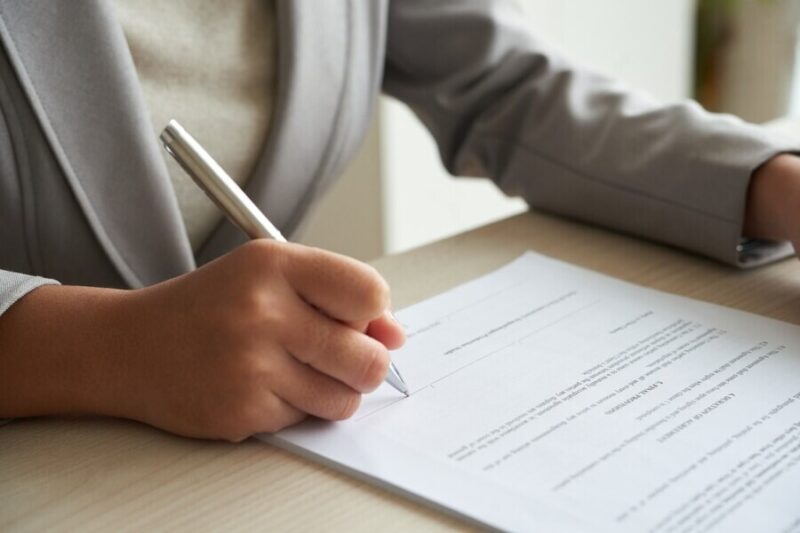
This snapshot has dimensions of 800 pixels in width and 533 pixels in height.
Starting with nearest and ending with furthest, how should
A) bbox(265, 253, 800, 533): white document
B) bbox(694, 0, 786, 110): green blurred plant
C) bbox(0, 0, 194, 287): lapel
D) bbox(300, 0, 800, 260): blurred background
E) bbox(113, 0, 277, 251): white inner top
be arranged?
bbox(265, 253, 800, 533): white document < bbox(0, 0, 194, 287): lapel < bbox(113, 0, 277, 251): white inner top < bbox(300, 0, 800, 260): blurred background < bbox(694, 0, 786, 110): green blurred plant

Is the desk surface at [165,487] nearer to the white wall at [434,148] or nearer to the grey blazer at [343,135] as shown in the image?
the grey blazer at [343,135]

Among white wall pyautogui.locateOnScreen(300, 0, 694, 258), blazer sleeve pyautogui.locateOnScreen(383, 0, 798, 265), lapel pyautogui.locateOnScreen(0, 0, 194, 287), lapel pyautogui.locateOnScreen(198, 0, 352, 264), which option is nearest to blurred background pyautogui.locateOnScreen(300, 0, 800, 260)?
white wall pyautogui.locateOnScreen(300, 0, 694, 258)

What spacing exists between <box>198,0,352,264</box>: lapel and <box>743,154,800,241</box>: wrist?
0.32 metres

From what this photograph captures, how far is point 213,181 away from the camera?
51 cm

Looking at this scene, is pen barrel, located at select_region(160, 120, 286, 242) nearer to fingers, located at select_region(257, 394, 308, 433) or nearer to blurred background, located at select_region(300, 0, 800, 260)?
fingers, located at select_region(257, 394, 308, 433)

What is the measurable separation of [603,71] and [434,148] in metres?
0.51

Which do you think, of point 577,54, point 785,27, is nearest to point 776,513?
point 577,54

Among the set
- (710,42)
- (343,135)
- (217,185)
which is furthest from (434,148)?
(217,185)

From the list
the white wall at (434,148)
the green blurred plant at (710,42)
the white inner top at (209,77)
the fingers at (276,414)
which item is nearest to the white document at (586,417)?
the fingers at (276,414)

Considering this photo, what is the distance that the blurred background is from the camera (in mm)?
1547

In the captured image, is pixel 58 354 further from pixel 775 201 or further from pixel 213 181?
pixel 775 201

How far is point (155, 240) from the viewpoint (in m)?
0.69

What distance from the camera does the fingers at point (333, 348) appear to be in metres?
0.48

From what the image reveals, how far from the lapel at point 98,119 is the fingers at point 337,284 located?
223mm
